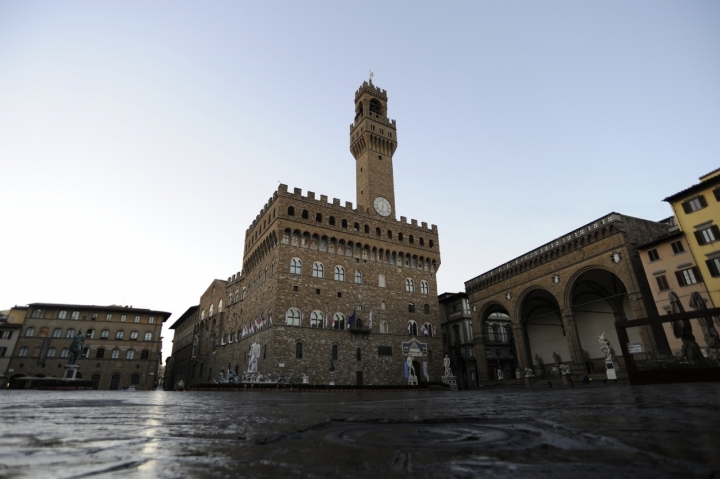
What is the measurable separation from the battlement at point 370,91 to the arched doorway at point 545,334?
85.6 feet

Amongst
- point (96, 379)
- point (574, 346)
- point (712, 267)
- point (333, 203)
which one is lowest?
point (96, 379)

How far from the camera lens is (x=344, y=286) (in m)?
33.2

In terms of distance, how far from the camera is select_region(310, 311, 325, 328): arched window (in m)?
30.8

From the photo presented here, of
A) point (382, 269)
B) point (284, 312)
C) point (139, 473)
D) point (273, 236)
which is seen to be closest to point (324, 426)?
point (139, 473)

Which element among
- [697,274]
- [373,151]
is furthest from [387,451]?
[373,151]

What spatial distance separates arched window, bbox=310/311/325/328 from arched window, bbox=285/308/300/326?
1178mm

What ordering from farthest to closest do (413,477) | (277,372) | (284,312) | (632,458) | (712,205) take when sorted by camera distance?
1. (284,312)
2. (277,372)
3. (712,205)
4. (632,458)
5. (413,477)

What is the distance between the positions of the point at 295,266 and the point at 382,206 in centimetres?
1124

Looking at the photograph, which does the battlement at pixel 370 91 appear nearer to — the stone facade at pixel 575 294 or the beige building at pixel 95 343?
the stone facade at pixel 575 294

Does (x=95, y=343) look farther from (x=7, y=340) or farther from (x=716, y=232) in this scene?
(x=716, y=232)

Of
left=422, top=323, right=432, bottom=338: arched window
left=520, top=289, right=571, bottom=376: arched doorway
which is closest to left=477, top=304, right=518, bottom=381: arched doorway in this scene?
left=520, top=289, right=571, bottom=376: arched doorway

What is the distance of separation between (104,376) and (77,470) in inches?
2162

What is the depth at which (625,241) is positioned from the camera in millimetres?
23438

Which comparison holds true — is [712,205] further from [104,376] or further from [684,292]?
[104,376]
